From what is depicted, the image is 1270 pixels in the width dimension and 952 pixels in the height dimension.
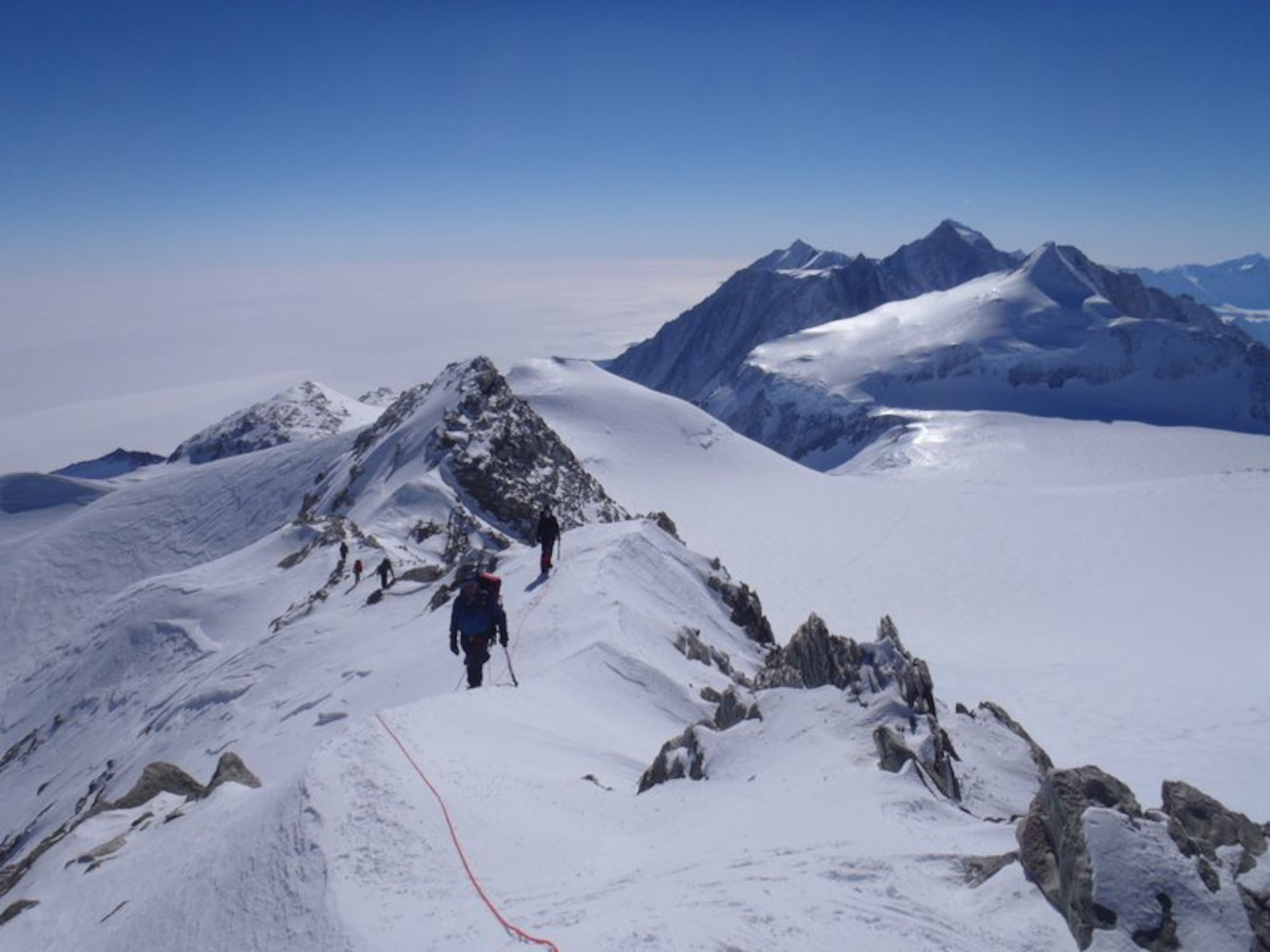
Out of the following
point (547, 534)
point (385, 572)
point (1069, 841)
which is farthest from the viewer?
point (385, 572)

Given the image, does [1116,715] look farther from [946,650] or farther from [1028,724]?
[946,650]

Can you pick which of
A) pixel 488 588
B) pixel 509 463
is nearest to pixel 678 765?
pixel 488 588

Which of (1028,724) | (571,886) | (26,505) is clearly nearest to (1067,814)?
(571,886)

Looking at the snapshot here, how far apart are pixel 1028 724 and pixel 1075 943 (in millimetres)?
16948

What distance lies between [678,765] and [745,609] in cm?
1257

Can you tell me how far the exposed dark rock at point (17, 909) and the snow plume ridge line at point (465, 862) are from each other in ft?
12.9

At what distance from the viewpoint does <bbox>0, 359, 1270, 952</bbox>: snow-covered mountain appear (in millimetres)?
5973

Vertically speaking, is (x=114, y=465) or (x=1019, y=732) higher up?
(x=1019, y=732)

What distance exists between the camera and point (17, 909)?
870 centimetres

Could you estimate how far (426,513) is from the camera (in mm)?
31406

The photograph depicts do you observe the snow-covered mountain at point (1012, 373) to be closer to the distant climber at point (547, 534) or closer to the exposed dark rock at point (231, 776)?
the distant climber at point (547, 534)

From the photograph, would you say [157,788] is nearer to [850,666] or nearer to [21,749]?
[850,666]

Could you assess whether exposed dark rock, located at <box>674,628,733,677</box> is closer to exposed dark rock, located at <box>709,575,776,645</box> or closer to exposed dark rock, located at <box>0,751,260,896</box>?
exposed dark rock, located at <box>709,575,776,645</box>

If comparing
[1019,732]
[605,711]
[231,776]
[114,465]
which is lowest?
[114,465]
